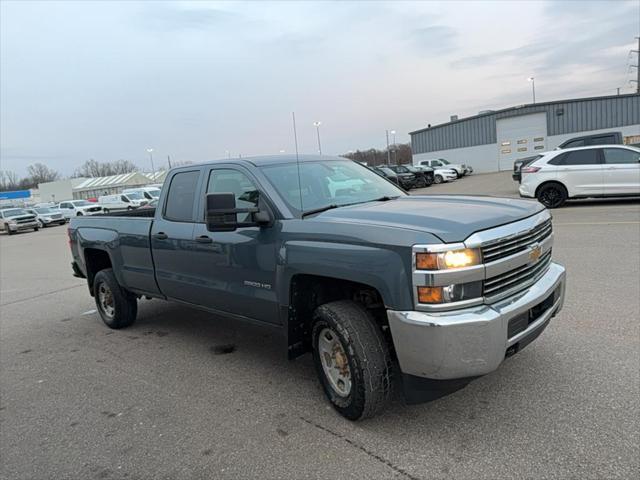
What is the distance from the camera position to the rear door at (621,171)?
1291 cm

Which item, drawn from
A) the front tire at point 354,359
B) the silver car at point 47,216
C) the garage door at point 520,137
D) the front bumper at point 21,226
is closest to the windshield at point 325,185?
the front tire at point 354,359

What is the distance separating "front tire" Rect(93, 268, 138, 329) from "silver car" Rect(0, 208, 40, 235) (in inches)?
1104

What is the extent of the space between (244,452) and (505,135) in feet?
149

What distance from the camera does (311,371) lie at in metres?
4.27

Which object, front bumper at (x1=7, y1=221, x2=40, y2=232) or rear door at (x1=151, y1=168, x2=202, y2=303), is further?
front bumper at (x1=7, y1=221, x2=40, y2=232)

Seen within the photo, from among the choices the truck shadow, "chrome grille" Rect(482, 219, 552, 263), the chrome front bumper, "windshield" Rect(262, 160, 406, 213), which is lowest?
the truck shadow

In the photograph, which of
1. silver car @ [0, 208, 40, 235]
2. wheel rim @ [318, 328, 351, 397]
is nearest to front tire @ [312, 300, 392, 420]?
wheel rim @ [318, 328, 351, 397]

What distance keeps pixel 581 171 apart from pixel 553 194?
99 cm

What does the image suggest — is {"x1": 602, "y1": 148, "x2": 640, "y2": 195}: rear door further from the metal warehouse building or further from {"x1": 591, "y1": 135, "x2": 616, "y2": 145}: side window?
the metal warehouse building

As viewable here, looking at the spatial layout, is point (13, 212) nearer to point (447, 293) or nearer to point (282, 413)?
point (282, 413)

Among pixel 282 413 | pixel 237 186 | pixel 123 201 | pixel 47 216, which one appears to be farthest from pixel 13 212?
pixel 282 413

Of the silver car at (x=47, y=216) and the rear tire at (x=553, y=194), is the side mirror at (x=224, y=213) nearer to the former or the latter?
the rear tire at (x=553, y=194)

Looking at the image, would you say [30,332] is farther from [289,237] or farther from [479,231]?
[479,231]

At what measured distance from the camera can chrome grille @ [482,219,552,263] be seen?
2.86 meters
